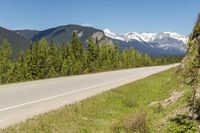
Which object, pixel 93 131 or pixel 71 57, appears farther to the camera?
pixel 71 57

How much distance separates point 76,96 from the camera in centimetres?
2166

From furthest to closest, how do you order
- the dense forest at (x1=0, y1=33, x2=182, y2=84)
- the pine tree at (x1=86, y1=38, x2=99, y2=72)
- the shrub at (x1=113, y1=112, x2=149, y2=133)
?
the pine tree at (x1=86, y1=38, x2=99, y2=72)
the dense forest at (x1=0, y1=33, x2=182, y2=84)
the shrub at (x1=113, y1=112, x2=149, y2=133)

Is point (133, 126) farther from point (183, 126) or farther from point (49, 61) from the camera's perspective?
point (49, 61)

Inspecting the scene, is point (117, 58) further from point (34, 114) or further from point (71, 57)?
point (34, 114)

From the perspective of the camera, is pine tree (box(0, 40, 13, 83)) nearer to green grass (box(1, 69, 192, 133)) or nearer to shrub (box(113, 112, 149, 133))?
green grass (box(1, 69, 192, 133))

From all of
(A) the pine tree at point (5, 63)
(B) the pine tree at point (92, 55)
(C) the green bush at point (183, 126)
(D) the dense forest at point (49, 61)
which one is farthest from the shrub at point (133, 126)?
(B) the pine tree at point (92, 55)

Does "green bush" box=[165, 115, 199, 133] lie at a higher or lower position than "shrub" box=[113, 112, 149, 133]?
higher

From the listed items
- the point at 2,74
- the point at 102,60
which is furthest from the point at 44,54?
the point at 102,60

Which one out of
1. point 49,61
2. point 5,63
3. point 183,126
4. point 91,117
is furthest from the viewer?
point 5,63

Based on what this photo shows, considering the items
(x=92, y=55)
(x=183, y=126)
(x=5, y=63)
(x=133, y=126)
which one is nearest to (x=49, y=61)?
(x=5, y=63)

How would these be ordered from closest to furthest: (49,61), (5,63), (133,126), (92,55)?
(133,126) < (49,61) < (5,63) < (92,55)

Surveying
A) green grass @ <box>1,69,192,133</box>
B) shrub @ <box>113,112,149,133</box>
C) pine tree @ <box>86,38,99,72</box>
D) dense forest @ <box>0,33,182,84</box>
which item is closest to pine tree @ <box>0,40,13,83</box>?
dense forest @ <box>0,33,182,84</box>

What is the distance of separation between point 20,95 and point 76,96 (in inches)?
118

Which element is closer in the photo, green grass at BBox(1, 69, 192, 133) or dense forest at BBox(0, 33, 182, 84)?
green grass at BBox(1, 69, 192, 133)
